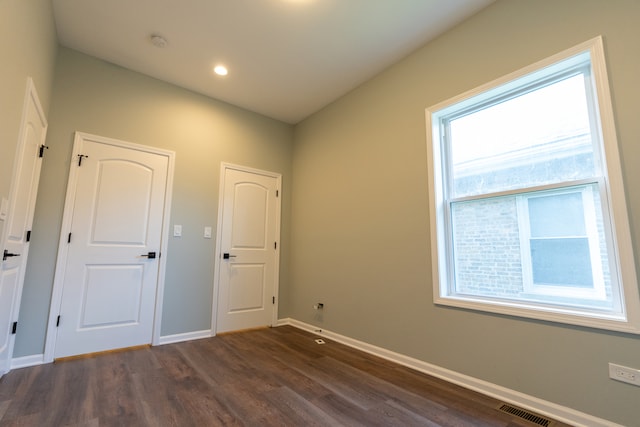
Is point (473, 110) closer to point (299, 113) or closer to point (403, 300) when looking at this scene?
point (403, 300)

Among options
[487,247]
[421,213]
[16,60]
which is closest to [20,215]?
[16,60]

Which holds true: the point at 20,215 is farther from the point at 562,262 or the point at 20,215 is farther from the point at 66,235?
the point at 562,262

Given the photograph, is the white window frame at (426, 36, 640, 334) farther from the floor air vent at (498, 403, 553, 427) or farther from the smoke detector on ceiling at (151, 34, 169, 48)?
the smoke detector on ceiling at (151, 34, 169, 48)

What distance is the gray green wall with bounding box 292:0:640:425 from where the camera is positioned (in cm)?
177

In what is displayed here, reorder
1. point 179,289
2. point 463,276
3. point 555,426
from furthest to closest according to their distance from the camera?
point 179,289
point 463,276
point 555,426

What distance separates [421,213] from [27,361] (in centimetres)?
368

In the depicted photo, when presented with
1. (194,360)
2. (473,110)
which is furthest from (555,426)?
(194,360)

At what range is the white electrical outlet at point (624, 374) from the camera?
1.61 m

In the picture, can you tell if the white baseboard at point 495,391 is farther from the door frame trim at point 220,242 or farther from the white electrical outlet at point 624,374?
the door frame trim at point 220,242

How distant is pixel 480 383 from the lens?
2.21m

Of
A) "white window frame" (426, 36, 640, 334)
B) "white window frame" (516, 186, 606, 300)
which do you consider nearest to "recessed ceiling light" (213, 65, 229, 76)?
"white window frame" (426, 36, 640, 334)

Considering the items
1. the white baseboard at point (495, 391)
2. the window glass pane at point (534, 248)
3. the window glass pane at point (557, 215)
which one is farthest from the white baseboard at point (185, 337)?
the window glass pane at point (557, 215)

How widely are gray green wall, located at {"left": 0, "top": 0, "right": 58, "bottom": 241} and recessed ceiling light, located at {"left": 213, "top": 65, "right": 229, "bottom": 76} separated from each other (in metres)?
1.37

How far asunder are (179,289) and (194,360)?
0.92m
